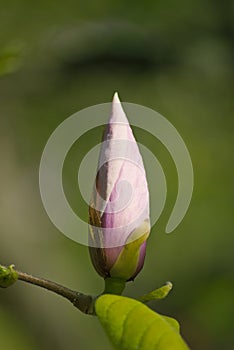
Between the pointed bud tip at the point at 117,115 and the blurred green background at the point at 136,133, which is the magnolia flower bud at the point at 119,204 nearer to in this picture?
the pointed bud tip at the point at 117,115

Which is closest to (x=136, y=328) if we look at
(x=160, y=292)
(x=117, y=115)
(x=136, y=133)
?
(x=160, y=292)

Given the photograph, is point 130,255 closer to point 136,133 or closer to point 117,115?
point 117,115

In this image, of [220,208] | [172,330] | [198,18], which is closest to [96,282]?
[220,208]

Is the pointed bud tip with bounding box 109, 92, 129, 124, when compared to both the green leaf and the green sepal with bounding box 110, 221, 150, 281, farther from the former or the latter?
the green leaf

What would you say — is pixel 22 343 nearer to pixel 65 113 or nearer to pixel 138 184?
pixel 65 113

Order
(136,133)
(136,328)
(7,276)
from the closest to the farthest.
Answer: (136,328), (7,276), (136,133)

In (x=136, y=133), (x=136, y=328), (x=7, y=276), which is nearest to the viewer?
(x=136, y=328)
